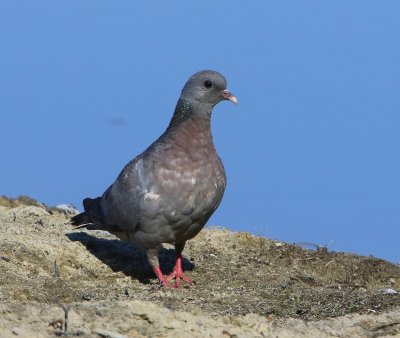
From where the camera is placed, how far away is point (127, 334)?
6133 millimetres

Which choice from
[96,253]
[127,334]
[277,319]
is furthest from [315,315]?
[96,253]

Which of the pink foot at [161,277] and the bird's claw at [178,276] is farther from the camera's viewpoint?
the bird's claw at [178,276]

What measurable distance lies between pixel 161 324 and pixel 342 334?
5.14 ft

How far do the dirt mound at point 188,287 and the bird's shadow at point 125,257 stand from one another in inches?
0.5

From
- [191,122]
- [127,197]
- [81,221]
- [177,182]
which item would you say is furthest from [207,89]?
[81,221]

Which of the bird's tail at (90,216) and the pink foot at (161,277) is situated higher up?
the bird's tail at (90,216)

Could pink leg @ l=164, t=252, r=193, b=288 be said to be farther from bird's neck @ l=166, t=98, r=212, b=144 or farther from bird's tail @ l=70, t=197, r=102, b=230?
bird's neck @ l=166, t=98, r=212, b=144

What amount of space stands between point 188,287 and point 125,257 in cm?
131

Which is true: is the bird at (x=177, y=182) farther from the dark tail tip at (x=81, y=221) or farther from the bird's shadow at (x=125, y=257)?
the dark tail tip at (x=81, y=221)

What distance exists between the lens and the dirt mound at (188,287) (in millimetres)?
6328

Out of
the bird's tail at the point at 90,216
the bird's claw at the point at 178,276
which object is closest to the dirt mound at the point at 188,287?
the bird's claw at the point at 178,276

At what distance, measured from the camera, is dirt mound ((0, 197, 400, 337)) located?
6328 millimetres

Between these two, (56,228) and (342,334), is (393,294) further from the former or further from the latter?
(56,228)

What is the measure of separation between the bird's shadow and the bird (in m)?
0.52
